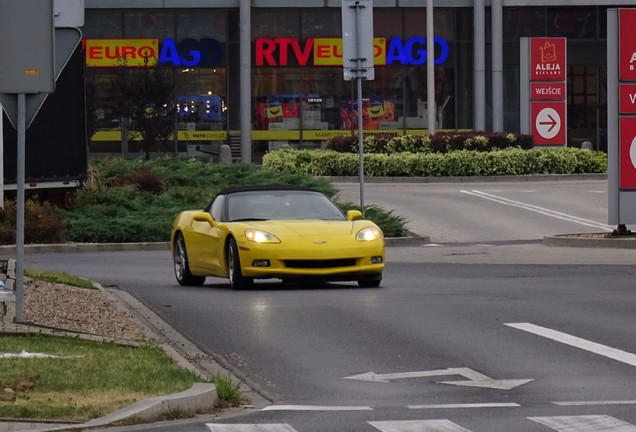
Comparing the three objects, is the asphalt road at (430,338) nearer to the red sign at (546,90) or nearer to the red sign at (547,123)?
the red sign at (547,123)

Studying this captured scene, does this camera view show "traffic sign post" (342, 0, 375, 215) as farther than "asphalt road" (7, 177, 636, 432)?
Yes

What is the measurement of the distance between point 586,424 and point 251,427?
192cm

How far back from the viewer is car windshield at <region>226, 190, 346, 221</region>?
21.7 metres

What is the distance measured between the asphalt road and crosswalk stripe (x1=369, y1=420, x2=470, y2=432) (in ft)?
0.06

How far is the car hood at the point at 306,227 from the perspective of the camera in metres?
20.7

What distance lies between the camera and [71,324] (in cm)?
A: 1561

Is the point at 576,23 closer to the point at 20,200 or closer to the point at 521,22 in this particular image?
the point at 521,22

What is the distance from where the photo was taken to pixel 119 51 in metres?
64.5

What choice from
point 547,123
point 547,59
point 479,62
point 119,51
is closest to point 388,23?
point 479,62

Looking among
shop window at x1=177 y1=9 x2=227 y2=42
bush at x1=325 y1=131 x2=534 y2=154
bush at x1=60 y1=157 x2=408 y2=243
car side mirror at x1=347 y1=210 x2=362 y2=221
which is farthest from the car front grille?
shop window at x1=177 y1=9 x2=227 y2=42

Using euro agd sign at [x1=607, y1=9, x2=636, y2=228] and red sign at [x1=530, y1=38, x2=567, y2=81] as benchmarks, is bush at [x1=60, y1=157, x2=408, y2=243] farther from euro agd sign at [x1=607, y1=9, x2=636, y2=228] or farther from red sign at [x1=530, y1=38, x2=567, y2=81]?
red sign at [x1=530, y1=38, x2=567, y2=81]

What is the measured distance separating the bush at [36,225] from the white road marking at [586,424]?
21.2 metres

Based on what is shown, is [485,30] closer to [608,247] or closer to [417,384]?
[608,247]

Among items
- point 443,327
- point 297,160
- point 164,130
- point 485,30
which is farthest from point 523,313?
point 485,30
